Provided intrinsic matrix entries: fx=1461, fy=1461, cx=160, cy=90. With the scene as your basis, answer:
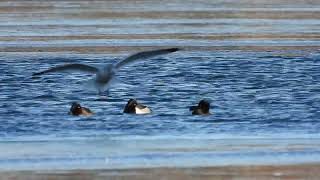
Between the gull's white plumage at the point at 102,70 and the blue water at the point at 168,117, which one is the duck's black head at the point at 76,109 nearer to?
the blue water at the point at 168,117

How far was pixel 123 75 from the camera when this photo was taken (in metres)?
21.7

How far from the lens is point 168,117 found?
16.4 metres

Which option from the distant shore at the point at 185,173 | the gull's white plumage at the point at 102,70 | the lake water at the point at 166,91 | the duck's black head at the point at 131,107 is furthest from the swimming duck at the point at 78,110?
the distant shore at the point at 185,173

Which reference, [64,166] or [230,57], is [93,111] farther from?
[230,57]

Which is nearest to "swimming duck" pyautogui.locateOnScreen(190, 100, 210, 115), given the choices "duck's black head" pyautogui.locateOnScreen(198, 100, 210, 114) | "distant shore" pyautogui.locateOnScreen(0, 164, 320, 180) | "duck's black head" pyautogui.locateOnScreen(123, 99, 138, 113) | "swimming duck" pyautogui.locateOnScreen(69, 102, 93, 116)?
"duck's black head" pyautogui.locateOnScreen(198, 100, 210, 114)

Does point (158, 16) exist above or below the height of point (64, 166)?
above

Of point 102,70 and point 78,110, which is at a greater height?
point 102,70

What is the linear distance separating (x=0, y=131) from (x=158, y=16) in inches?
813

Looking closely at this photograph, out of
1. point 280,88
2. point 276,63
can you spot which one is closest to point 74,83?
point 280,88

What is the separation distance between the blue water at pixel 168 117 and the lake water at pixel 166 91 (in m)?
0.02

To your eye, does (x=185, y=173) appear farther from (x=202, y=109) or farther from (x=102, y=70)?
(x=102, y=70)

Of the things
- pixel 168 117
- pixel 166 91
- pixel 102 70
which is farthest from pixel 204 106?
pixel 166 91

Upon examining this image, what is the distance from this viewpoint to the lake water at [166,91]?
1374 centimetres

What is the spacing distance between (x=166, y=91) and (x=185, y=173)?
275 inches
